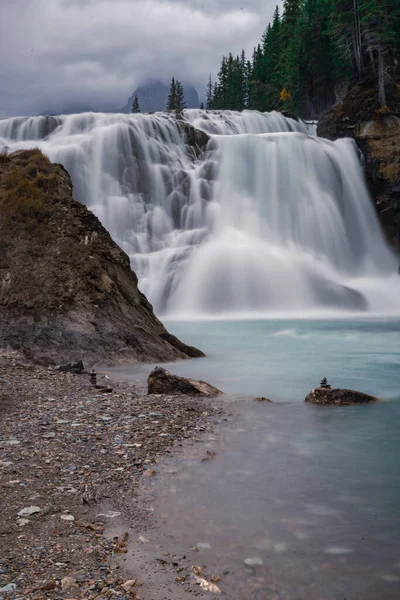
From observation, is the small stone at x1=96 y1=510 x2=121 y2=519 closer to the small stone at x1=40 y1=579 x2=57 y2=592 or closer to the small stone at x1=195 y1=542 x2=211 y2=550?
the small stone at x1=195 y1=542 x2=211 y2=550

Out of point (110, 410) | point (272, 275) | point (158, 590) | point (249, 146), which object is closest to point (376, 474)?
point (158, 590)

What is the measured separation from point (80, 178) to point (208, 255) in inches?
364

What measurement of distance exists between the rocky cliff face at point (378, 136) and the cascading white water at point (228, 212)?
1.02m

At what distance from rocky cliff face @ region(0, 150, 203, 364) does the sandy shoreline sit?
77.2 inches

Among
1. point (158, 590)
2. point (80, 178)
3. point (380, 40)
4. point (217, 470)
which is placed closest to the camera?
point (158, 590)

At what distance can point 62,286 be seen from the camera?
11312 mm

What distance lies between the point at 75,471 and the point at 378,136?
3400 cm

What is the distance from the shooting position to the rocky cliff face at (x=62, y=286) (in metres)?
10.6

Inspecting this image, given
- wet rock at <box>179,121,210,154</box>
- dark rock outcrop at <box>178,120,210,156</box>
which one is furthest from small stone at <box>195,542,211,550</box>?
wet rock at <box>179,121,210,154</box>

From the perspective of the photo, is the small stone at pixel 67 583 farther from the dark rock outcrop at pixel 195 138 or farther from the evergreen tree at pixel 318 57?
Result: the evergreen tree at pixel 318 57

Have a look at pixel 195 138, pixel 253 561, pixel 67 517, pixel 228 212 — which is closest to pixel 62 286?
A: pixel 67 517

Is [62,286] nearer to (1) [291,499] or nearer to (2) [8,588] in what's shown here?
(1) [291,499]

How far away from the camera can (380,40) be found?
37156 mm

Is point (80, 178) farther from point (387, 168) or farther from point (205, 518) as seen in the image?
point (205, 518)
